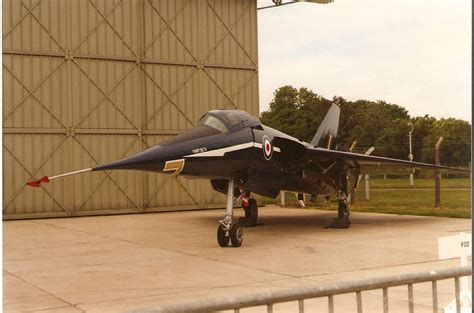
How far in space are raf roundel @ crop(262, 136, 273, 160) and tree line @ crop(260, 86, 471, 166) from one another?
79.6 inches

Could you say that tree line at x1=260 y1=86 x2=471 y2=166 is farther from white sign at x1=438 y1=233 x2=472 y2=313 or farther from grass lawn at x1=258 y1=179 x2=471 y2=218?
white sign at x1=438 y1=233 x2=472 y2=313

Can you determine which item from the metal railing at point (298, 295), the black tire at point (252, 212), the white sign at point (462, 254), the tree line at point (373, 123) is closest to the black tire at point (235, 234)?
the black tire at point (252, 212)

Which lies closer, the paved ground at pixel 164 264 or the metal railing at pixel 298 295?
the metal railing at pixel 298 295

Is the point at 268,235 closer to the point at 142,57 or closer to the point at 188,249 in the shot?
the point at 188,249

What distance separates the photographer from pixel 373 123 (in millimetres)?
3469

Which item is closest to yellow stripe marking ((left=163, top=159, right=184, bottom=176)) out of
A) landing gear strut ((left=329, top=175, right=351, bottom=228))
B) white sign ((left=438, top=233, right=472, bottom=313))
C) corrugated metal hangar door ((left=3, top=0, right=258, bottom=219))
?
corrugated metal hangar door ((left=3, top=0, right=258, bottom=219))

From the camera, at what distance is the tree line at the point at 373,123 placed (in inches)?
126

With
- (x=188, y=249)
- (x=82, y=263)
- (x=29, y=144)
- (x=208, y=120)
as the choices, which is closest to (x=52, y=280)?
(x=82, y=263)

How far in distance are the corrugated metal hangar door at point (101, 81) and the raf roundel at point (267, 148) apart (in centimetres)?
170

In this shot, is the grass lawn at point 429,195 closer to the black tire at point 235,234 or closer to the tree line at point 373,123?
the tree line at point 373,123

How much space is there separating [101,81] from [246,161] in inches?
108

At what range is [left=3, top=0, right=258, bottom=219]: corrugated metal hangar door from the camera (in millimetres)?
2955

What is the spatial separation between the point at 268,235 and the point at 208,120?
1.85 m

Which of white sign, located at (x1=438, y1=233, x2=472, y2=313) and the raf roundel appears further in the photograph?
the raf roundel
